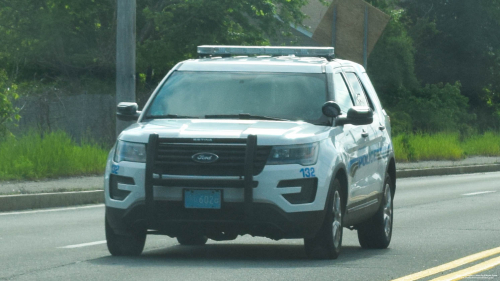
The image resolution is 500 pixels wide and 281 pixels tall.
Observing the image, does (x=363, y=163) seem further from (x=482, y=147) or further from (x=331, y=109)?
(x=482, y=147)

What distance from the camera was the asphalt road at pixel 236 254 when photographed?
26.3ft

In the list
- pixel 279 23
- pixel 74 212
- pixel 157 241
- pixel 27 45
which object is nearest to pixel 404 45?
pixel 279 23

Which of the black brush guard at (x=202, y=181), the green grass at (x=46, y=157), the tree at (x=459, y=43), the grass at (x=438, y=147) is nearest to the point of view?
the black brush guard at (x=202, y=181)

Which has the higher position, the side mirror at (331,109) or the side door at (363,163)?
the side mirror at (331,109)

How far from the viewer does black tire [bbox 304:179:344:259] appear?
8.60 metres

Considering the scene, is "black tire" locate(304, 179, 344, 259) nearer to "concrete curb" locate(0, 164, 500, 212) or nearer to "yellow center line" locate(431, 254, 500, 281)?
Result: "yellow center line" locate(431, 254, 500, 281)

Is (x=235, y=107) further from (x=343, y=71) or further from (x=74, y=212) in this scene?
(x=74, y=212)

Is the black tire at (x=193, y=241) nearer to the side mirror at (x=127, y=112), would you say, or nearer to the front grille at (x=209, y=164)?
the side mirror at (x=127, y=112)

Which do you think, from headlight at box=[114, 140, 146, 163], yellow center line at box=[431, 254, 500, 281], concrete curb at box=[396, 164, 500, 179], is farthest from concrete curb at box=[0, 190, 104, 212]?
concrete curb at box=[396, 164, 500, 179]

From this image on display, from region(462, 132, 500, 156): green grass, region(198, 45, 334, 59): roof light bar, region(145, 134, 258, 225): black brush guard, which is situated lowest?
region(462, 132, 500, 156): green grass

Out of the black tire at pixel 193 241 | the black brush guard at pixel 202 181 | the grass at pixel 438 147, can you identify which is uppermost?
the black brush guard at pixel 202 181

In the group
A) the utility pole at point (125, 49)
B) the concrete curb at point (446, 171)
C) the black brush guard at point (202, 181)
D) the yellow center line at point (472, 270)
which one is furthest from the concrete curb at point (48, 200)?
the concrete curb at point (446, 171)

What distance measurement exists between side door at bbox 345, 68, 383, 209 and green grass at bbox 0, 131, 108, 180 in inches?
335

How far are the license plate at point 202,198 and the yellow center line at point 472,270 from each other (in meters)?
1.83
